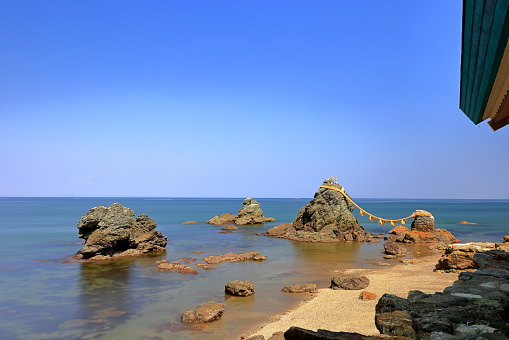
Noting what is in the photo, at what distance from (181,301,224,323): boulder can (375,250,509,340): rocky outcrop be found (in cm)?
721

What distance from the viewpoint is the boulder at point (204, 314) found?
11.1m

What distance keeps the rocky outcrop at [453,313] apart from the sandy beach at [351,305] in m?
3.16

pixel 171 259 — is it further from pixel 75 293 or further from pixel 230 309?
pixel 230 309

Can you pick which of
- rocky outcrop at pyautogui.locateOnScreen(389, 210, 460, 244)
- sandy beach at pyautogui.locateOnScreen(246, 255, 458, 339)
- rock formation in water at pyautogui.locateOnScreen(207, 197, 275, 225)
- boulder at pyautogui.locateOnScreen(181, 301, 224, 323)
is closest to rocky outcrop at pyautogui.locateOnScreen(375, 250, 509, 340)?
sandy beach at pyautogui.locateOnScreen(246, 255, 458, 339)

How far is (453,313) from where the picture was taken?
4.64m

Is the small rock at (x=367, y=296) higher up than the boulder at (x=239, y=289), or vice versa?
the small rock at (x=367, y=296)

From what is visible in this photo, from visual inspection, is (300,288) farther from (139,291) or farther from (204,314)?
(139,291)

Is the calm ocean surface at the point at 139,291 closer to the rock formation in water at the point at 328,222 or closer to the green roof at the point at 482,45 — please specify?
the rock formation in water at the point at 328,222

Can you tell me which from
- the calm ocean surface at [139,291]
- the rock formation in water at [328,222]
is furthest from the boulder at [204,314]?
the rock formation in water at [328,222]

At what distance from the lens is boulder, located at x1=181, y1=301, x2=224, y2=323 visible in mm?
11078

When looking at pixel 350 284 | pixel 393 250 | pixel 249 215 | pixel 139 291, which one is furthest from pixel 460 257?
pixel 249 215

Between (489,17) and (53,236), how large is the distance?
44523 mm

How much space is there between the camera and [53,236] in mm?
38781

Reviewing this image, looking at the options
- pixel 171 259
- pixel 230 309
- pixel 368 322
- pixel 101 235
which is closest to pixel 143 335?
pixel 230 309
